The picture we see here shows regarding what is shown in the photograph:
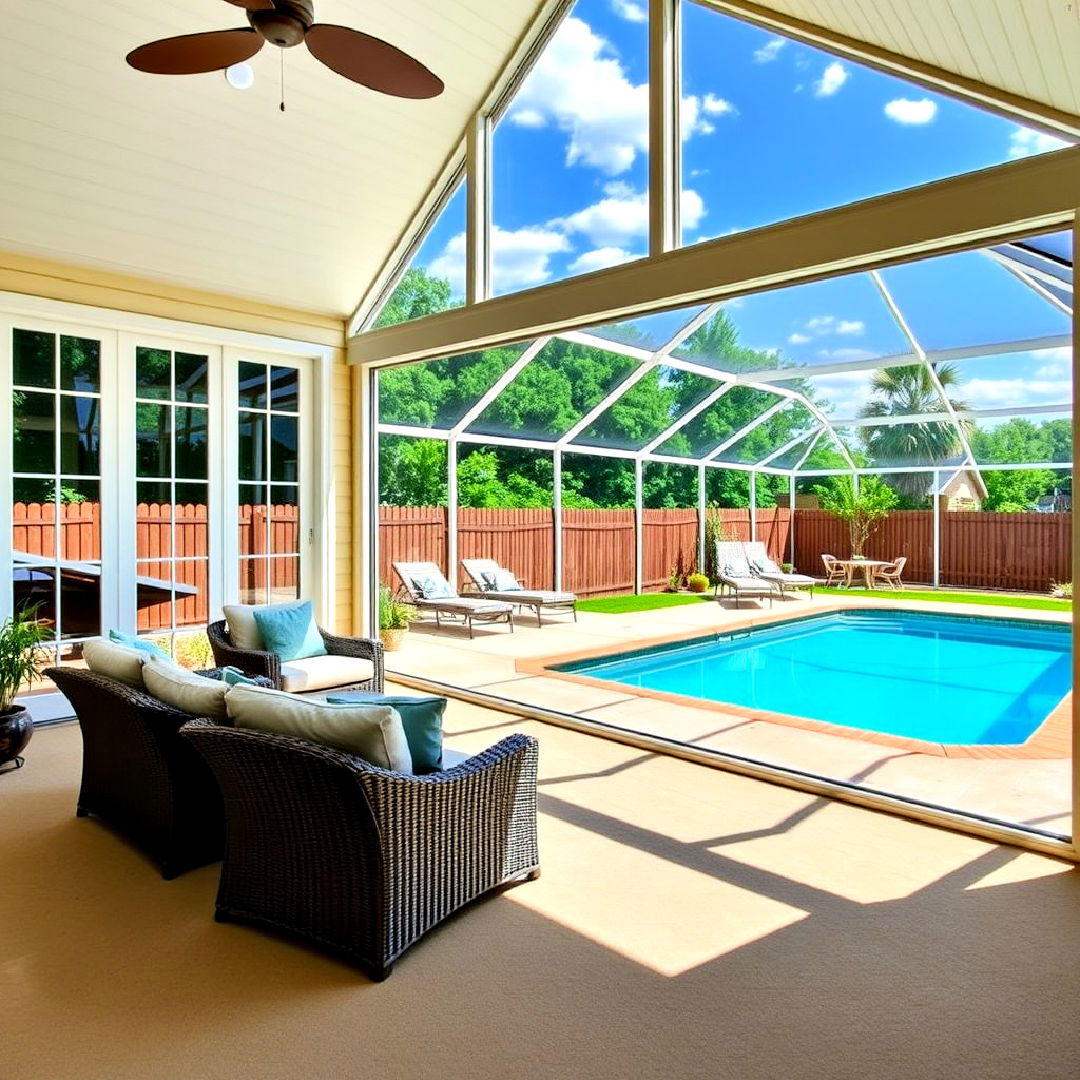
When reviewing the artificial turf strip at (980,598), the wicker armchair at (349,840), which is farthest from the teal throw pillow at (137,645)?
the artificial turf strip at (980,598)

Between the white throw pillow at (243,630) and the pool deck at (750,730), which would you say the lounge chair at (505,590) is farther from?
the white throw pillow at (243,630)

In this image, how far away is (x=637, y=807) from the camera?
13.0ft

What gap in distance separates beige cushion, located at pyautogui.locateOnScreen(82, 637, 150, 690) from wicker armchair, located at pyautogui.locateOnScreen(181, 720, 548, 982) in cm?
88

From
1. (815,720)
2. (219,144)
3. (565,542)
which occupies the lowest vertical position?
(815,720)

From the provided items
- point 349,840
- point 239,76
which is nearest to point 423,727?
point 349,840

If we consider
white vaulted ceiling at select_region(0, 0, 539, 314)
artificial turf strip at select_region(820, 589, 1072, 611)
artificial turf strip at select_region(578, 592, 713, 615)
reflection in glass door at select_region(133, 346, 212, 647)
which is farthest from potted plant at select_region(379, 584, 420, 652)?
artificial turf strip at select_region(820, 589, 1072, 611)

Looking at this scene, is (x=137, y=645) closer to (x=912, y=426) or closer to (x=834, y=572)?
(x=912, y=426)

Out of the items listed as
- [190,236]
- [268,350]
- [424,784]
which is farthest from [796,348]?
[424,784]

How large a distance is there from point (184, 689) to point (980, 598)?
12557mm

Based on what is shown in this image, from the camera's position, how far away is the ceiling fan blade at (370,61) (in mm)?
3137

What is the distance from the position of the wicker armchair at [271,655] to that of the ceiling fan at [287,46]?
2960mm

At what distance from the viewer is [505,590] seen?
1086cm

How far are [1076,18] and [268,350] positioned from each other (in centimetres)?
554

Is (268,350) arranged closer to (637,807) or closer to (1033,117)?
(637,807)
